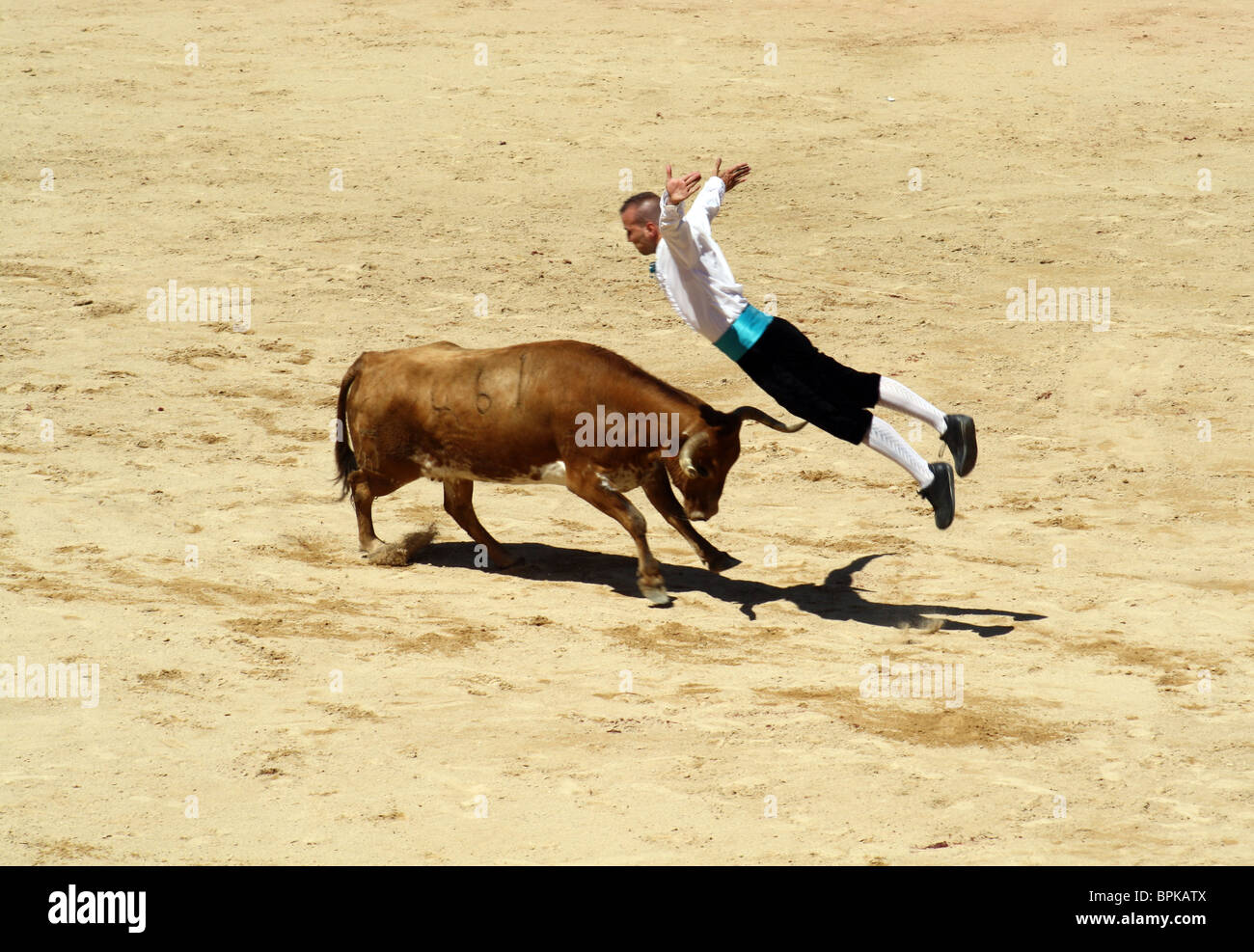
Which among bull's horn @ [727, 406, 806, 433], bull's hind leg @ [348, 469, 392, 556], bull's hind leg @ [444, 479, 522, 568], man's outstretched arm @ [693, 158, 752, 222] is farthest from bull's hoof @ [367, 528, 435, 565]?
man's outstretched arm @ [693, 158, 752, 222]

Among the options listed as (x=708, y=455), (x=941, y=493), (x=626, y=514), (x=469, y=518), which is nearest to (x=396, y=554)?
(x=469, y=518)

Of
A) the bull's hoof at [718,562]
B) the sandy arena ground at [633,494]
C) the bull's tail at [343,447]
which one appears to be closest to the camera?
the sandy arena ground at [633,494]

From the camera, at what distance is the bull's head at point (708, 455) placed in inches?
337

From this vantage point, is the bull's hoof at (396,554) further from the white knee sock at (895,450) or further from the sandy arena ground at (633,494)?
the white knee sock at (895,450)

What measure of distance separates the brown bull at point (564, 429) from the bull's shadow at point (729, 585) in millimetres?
238

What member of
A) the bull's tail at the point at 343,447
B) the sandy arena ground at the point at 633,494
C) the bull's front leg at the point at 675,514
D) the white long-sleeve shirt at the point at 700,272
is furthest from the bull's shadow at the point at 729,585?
the white long-sleeve shirt at the point at 700,272

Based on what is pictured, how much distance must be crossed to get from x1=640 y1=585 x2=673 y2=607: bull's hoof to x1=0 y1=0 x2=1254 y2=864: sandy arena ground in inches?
5.7

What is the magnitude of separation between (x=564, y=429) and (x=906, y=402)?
6.43ft

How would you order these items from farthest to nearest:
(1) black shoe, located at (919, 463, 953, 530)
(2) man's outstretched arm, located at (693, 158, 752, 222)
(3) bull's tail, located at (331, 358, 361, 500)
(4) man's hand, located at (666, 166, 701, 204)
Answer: (3) bull's tail, located at (331, 358, 361, 500), (2) man's outstretched arm, located at (693, 158, 752, 222), (1) black shoe, located at (919, 463, 953, 530), (4) man's hand, located at (666, 166, 701, 204)

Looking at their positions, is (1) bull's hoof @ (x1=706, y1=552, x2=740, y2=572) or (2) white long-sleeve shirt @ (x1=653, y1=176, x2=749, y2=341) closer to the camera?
(2) white long-sleeve shirt @ (x1=653, y1=176, x2=749, y2=341)

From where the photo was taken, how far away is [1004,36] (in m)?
19.1

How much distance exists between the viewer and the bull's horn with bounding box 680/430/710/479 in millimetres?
8539

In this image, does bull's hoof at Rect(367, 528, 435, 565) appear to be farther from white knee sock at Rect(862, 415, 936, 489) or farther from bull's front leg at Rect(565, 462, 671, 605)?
white knee sock at Rect(862, 415, 936, 489)

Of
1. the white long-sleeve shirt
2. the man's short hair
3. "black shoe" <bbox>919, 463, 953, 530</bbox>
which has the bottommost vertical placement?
"black shoe" <bbox>919, 463, 953, 530</bbox>
